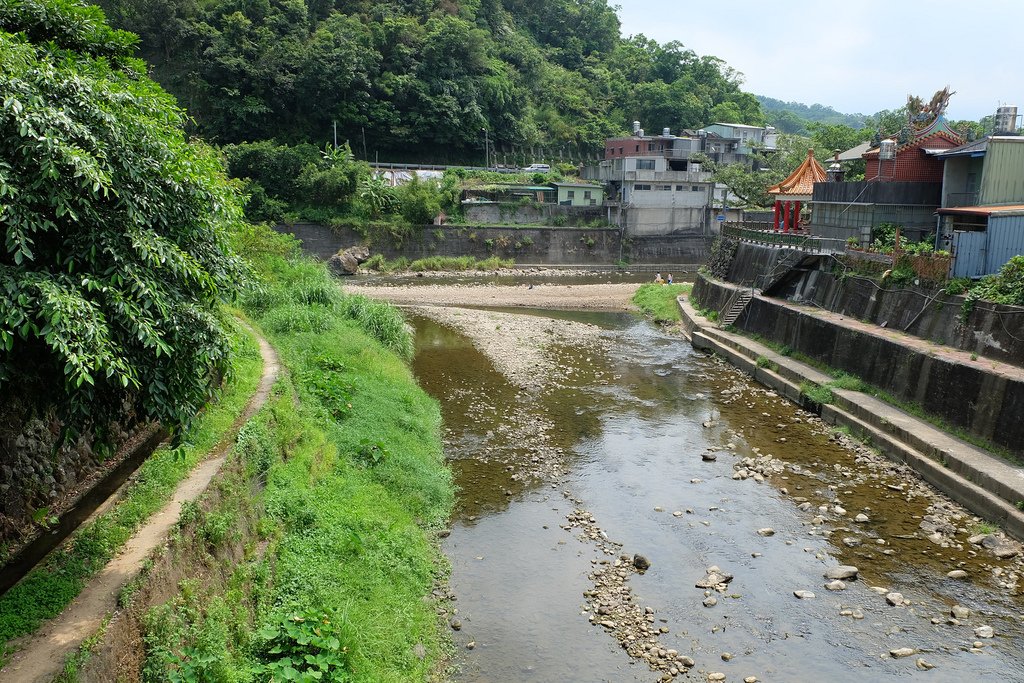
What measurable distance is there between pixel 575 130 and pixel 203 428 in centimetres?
7843

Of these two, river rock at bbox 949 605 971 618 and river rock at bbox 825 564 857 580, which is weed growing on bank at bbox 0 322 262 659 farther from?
river rock at bbox 949 605 971 618

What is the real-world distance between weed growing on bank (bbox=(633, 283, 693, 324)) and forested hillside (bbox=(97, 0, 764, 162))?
3330 cm

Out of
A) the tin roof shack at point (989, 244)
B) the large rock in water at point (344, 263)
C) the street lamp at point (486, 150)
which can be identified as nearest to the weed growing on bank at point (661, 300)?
the tin roof shack at point (989, 244)

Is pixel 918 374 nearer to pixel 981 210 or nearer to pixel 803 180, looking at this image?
pixel 981 210

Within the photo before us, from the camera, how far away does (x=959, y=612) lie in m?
12.3

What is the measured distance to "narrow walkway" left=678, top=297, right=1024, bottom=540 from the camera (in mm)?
15477

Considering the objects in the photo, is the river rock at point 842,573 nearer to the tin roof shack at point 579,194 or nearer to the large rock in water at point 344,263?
the large rock in water at point 344,263

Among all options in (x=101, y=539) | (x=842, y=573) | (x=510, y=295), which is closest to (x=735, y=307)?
(x=510, y=295)

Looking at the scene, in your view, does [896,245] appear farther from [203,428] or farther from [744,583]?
[203,428]

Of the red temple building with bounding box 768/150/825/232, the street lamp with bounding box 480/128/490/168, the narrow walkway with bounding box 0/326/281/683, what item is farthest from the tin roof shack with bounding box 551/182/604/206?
the narrow walkway with bounding box 0/326/281/683

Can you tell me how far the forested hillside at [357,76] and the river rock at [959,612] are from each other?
6618 cm

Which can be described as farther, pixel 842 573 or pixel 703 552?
pixel 703 552

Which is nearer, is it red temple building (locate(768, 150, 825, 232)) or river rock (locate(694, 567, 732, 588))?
river rock (locate(694, 567, 732, 588))

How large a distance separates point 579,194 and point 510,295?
22.0m
